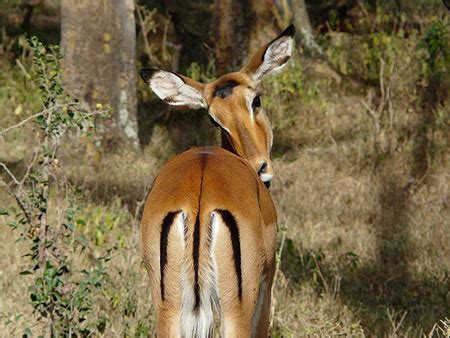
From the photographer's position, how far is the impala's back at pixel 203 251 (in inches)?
175

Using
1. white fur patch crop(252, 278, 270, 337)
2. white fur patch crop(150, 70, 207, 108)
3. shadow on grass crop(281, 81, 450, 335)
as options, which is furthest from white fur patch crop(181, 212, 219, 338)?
shadow on grass crop(281, 81, 450, 335)

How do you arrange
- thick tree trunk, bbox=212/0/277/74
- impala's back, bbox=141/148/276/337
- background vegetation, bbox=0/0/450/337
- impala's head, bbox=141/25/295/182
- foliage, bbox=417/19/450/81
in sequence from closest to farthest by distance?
impala's back, bbox=141/148/276/337, background vegetation, bbox=0/0/450/337, impala's head, bbox=141/25/295/182, foliage, bbox=417/19/450/81, thick tree trunk, bbox=212/0/277/74

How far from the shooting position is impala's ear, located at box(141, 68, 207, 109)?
6.47m

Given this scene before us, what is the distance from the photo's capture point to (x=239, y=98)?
6.35 metres

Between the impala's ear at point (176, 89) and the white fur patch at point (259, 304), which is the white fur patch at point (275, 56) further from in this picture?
the white fur patch at point (259, 304)

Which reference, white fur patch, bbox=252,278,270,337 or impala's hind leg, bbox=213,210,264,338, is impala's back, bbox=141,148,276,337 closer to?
impala's hind leg, bbox=213,210,264,338

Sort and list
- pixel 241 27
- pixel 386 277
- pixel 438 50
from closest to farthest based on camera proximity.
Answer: pixel 386 277 → pixel 438 50 → pixel 241 27

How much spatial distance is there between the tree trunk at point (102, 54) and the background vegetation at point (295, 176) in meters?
0.25

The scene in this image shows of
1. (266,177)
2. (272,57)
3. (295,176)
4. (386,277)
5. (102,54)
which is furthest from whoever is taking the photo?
(102,54)

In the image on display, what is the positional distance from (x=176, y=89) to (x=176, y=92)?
18 mm

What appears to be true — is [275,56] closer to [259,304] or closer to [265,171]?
[265,171]

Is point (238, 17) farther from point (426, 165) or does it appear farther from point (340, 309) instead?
point (340, 309)

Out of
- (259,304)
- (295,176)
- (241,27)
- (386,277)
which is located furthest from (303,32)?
(259,304)

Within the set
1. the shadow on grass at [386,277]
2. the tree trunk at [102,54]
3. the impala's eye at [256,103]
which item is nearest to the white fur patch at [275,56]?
the impala's eye at [256,103]
